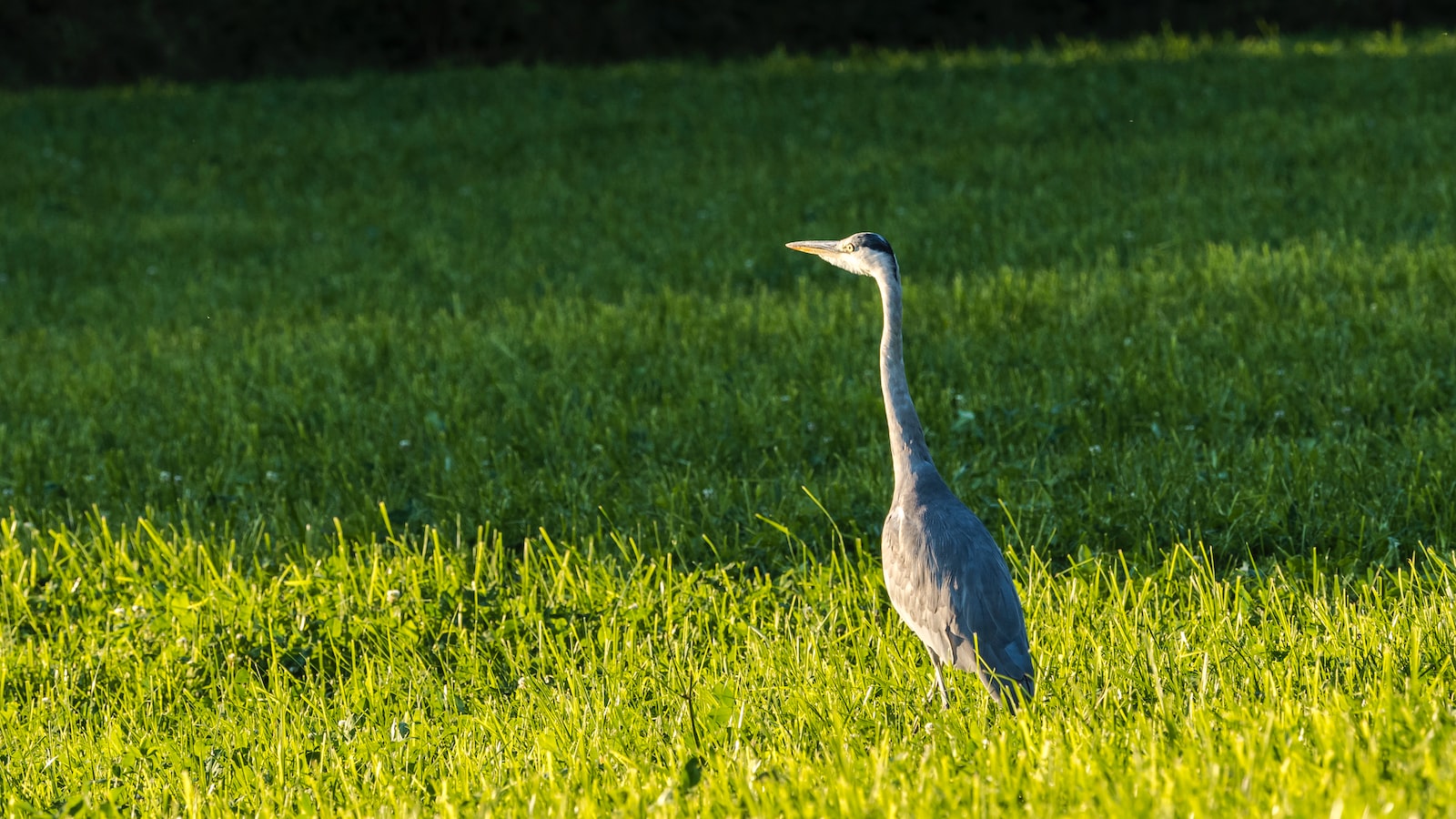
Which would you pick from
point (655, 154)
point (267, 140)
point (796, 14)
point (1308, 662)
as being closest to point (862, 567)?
point (1308, 662)

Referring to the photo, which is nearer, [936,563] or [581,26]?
[936,563]

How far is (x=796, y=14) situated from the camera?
22391mm

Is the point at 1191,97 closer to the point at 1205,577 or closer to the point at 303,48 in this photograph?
the point at 1205,577

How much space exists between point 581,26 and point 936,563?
19870mm

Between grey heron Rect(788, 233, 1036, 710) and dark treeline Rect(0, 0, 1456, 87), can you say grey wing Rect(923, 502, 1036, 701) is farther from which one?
dark treeline Rect(0, 0, 1456, 87)

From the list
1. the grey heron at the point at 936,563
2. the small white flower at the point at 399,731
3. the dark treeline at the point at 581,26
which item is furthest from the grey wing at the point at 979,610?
the dark treeline at the point at 581,26

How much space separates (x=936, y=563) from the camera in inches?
137

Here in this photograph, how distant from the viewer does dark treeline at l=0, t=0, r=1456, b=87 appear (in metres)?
21.1

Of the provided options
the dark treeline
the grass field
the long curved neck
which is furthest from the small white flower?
the dark treeline

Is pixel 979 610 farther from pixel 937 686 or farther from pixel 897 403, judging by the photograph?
pixel 897 403

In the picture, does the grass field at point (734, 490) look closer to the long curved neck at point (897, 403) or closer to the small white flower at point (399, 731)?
the small white flower at point (399, 731)

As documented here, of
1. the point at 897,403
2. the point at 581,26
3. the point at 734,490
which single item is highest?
the point at 581,26

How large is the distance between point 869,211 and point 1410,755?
365 inches

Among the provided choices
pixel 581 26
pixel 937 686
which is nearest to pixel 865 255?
pixel 937 686
